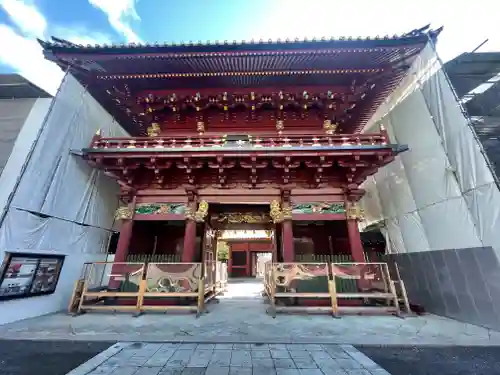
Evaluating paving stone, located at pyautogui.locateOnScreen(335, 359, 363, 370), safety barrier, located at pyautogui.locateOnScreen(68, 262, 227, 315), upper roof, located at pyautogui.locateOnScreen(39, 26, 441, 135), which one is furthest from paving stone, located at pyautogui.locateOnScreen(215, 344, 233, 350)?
upper roof, located at pyautogui.locateOnScreen(39, 26, 441, 135)

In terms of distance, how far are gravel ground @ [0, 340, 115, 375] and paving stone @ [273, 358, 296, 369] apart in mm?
3400

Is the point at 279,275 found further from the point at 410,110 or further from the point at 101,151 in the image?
the point at 410,110

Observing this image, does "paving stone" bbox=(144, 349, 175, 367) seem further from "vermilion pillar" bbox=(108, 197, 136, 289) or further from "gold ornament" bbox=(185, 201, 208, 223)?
"gold ornament" bbox=(185, 201, 208, 223)

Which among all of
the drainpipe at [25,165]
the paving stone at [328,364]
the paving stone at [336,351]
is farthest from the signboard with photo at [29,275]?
the paving stone at [336,351]

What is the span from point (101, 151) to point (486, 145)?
15.7m

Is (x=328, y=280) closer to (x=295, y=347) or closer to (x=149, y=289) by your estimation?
(x=295, y=347)

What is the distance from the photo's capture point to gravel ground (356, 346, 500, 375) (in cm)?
364

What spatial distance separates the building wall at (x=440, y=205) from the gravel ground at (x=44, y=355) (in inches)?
374

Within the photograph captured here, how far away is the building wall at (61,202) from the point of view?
6.77 m

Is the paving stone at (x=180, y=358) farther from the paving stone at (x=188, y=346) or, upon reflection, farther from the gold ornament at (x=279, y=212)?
the gold ornament at (x=279, y=212)

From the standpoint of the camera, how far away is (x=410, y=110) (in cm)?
927

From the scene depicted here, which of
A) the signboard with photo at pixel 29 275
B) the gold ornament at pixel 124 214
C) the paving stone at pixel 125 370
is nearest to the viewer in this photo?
the paving stone at pixel 125 370

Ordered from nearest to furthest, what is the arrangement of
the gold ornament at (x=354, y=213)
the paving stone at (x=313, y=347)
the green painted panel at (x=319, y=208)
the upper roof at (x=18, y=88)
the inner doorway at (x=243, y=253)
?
the paving stone at (x=313, y=347)
the upper roof at (x=18, y=88)
the gold ornament at (x=354, y=213)
the green painted panel at (x=319, y=208)
the inner doorway at (x=243, y=253)

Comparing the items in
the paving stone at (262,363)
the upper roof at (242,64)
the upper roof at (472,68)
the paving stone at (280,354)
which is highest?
the upper roof at (242,64)
